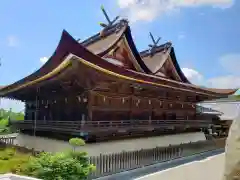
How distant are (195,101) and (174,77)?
2555 mm

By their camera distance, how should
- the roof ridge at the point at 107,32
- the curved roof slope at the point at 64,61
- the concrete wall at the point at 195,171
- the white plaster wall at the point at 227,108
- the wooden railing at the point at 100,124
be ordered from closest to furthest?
the concrete wall at the point at 195,171
the wooden railing at the point at 100,124
the curved roof slope at the point at 64,61
the roof ridge at the point at 107,32
the white plaster wall at the point at 227,108

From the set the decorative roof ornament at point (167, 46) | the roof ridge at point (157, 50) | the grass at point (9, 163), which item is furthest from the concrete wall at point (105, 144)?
the roof ridge at point (157, 50)

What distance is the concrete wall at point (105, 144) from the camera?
38.2 feet

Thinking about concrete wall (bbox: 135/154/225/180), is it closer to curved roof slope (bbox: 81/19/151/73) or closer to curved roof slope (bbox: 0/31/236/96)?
curved roof slope (bbox: 0/31/236/96)

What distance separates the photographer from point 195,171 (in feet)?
40.5

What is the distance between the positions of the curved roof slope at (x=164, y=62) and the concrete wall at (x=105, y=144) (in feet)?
16.3

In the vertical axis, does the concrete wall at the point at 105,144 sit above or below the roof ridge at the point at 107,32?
below

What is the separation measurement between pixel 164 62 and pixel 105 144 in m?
9.84

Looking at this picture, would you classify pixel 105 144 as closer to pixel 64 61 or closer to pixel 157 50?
pixel 64 61

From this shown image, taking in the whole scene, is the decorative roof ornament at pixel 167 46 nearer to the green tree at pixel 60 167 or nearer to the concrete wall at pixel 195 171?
the concrete wall at pixel 195 171

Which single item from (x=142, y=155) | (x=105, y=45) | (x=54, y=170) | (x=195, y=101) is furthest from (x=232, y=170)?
(x=195, y=101)

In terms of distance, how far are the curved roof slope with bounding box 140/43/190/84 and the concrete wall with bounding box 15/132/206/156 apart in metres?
4.98

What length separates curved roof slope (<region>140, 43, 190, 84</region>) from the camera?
1945cm

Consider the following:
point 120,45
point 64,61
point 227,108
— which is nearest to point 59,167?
point 64,61
